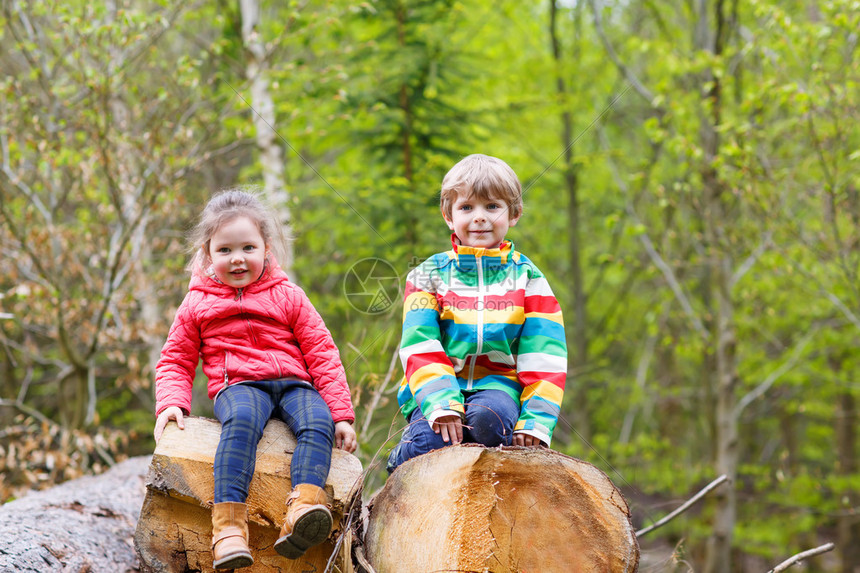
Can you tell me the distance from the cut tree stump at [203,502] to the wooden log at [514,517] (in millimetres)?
328

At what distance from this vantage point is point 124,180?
6.30 m

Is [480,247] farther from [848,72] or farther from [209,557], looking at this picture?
[848,72]

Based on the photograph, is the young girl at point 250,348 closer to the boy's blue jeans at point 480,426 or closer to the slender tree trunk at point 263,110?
the boy's blue jeans at point 480,426

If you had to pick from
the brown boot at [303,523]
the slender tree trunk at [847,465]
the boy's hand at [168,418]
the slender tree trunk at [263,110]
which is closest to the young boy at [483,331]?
the brown boot at [303,523]

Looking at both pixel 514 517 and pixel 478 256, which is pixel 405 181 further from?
pixel 514 517

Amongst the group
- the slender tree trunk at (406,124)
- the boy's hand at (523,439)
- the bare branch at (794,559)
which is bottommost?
the bare branch at (794,559)

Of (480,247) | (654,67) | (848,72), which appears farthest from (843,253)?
(480,247)

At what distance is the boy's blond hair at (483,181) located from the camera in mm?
2760

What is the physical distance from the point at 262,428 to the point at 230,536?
40 cm

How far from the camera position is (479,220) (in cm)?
279

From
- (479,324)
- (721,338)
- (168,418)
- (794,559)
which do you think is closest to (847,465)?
(721,338)

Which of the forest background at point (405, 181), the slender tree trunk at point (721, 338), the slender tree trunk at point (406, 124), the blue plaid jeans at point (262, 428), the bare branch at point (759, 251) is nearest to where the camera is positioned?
the blue plaid jeans at point (262, 428)

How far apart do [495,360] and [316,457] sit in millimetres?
821

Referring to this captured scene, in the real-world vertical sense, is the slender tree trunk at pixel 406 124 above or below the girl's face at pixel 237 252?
above
